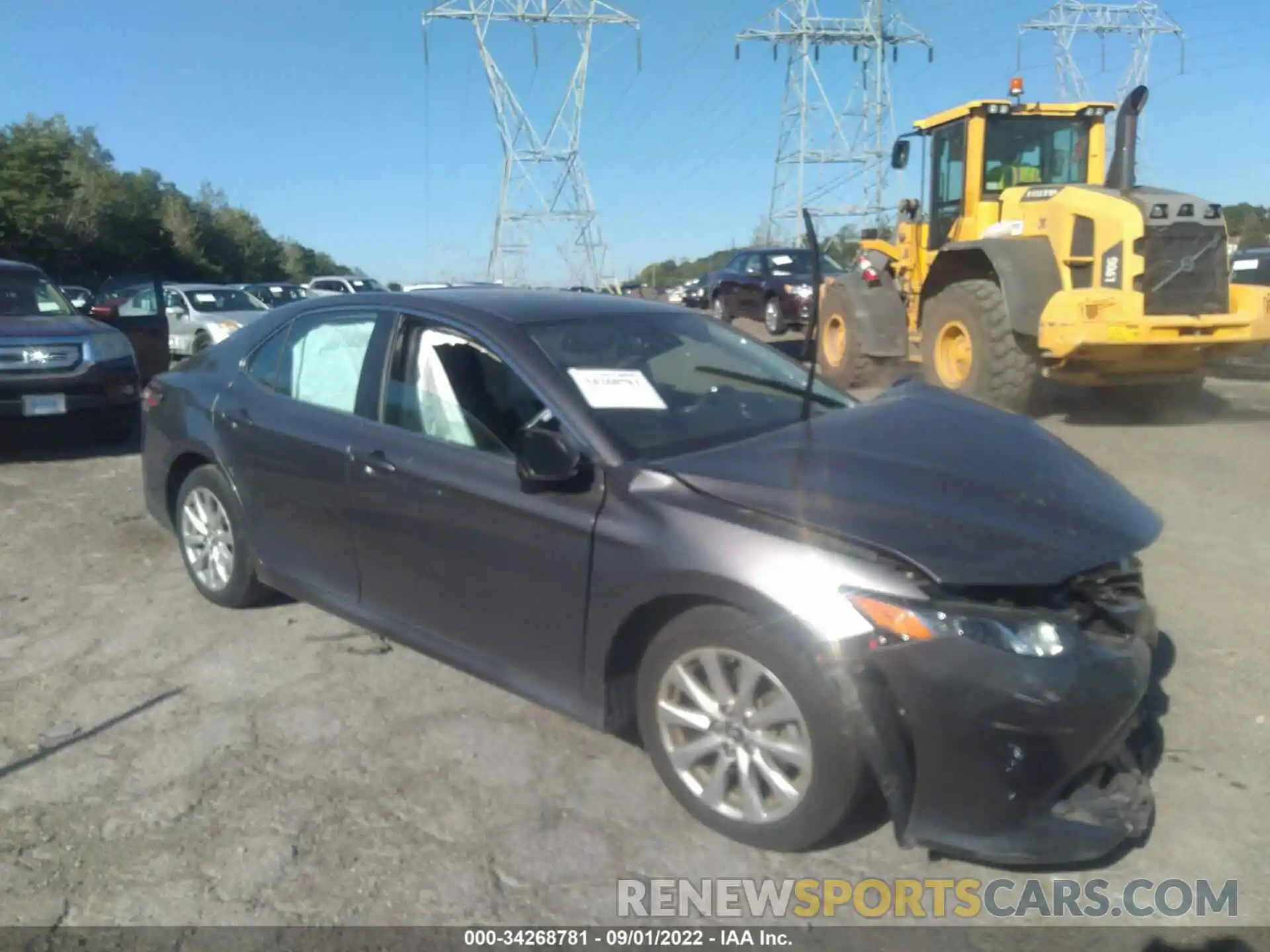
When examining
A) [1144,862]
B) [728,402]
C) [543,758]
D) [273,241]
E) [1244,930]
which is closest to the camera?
[1244,930]

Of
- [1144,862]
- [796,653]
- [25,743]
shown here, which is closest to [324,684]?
[25,743]

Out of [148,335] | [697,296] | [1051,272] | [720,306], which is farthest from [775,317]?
[148,335]

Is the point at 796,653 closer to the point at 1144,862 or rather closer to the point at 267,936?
the point at 1144,862

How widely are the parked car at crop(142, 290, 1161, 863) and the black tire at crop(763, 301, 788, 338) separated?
15200mm

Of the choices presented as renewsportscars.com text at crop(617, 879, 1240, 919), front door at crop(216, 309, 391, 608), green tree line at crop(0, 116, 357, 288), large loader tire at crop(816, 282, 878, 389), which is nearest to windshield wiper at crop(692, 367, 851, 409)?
front door at crop(216, 309, 391, 608)

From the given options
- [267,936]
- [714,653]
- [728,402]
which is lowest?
[267,936]

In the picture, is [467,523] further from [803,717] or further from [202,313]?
[202,313]

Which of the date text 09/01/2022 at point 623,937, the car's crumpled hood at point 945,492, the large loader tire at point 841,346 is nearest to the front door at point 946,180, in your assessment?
the large loader tire at point 841,346

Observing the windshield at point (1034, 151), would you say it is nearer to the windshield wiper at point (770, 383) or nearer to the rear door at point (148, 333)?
the windshield wiper at point (770, 383)

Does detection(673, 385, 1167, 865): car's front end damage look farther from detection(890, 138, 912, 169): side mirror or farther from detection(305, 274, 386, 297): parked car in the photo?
detection(305, 274, 386, 297): parked car

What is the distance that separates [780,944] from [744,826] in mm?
394

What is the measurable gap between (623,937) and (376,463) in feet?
6.63

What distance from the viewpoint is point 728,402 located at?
4188 millimetres

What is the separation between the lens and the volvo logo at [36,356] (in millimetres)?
8930
